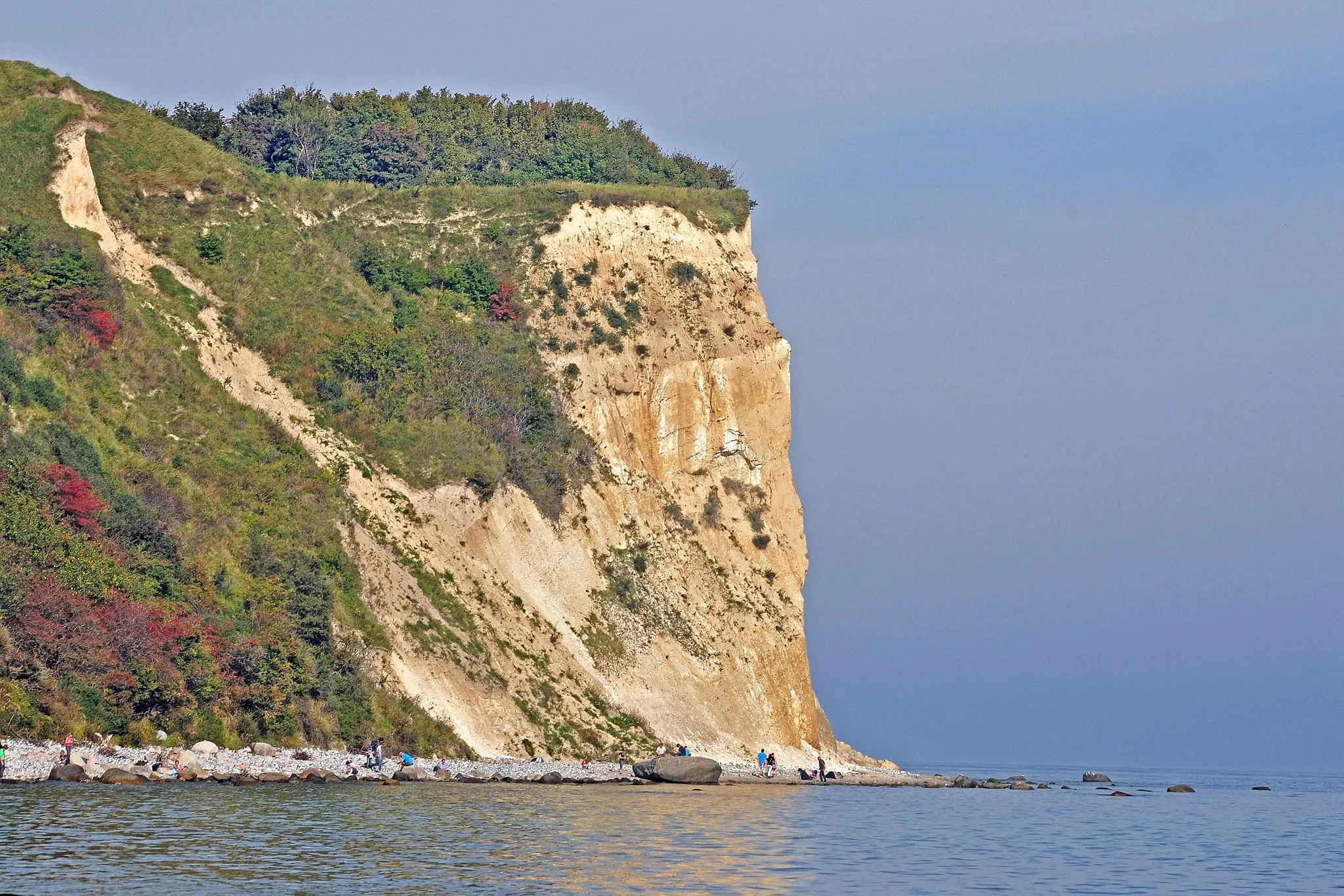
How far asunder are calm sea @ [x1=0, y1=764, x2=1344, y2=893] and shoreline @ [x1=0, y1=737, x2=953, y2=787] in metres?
1.27

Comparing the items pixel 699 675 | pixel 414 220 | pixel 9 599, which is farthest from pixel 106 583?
pixel 414 220

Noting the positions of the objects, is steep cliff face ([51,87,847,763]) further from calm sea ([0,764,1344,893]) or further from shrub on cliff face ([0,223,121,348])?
calm sea ([0,764,1344,893])

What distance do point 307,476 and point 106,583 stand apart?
13.1 metres

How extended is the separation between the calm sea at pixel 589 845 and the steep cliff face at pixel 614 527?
8749 millimetres

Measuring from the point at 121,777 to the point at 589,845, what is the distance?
Result: 12.7m

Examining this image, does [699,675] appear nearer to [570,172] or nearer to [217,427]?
[217,427]

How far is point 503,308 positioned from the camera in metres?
70.8

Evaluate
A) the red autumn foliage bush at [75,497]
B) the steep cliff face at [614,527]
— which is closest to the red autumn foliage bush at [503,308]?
the steep cliff face at [614,527]

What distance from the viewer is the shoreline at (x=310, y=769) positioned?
39.3 m

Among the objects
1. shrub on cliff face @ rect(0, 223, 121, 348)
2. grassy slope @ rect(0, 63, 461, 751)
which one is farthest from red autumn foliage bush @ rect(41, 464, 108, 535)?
shrub on cliff face @ rect(0, 223, 121, 348)

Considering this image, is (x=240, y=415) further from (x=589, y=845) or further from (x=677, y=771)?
(x=589, y=845)

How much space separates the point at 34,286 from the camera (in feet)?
179

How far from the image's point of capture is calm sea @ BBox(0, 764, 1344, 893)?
2806cm

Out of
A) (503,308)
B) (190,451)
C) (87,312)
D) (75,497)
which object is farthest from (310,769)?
(503,308)
